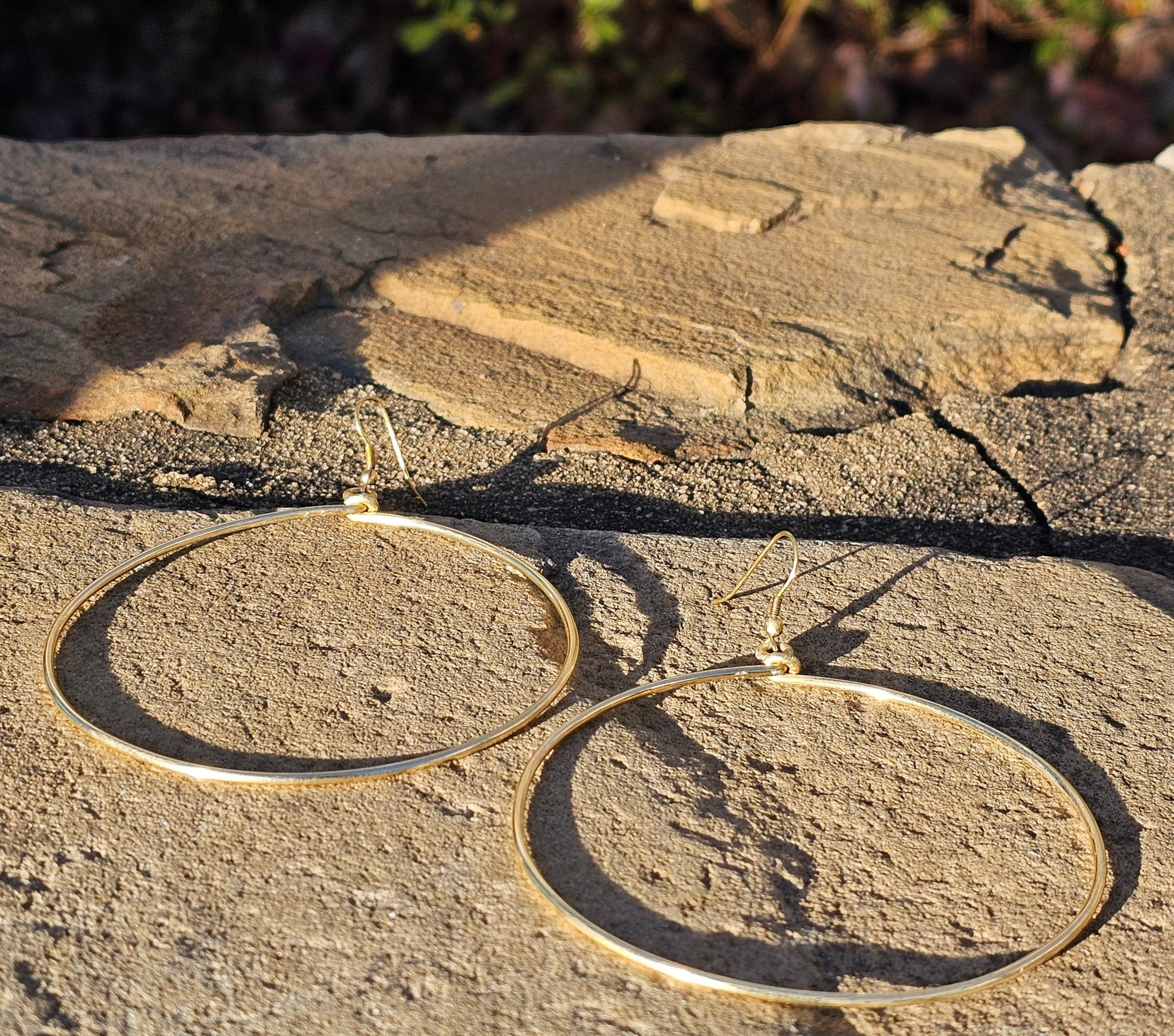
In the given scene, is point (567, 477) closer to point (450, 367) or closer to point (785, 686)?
point (450, 367)

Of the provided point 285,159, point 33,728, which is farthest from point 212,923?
point 285,159

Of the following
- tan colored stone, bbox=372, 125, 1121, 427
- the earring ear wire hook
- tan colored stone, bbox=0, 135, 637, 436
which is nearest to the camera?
the earring ear wire hook

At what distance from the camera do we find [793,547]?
209 cm

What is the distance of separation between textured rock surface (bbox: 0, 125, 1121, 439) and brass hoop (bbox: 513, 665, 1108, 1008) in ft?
2.72

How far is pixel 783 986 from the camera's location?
1.61 m

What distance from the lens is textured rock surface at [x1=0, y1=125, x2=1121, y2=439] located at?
2.74 m

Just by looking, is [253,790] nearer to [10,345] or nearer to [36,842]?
[36,842]

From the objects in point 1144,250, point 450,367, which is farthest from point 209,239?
point 1144,250

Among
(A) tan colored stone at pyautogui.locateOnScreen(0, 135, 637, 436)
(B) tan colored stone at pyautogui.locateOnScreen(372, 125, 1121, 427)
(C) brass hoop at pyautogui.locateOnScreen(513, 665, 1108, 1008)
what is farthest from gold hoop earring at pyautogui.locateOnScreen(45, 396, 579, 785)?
(B) tan colored stone at pyautogui.locateOnScreen(372, 125, 1121, 427)

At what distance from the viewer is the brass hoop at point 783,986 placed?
5.15 feet

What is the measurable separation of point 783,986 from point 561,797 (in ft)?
1.39

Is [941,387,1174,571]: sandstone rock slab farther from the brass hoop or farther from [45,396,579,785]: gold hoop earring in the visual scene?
[45,396,579,785]: gold hoop earring

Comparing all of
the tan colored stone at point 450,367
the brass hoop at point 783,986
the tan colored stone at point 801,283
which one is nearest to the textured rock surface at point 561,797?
the brass hoop at point 783,986

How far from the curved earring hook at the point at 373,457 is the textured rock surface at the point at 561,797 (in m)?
0.10
